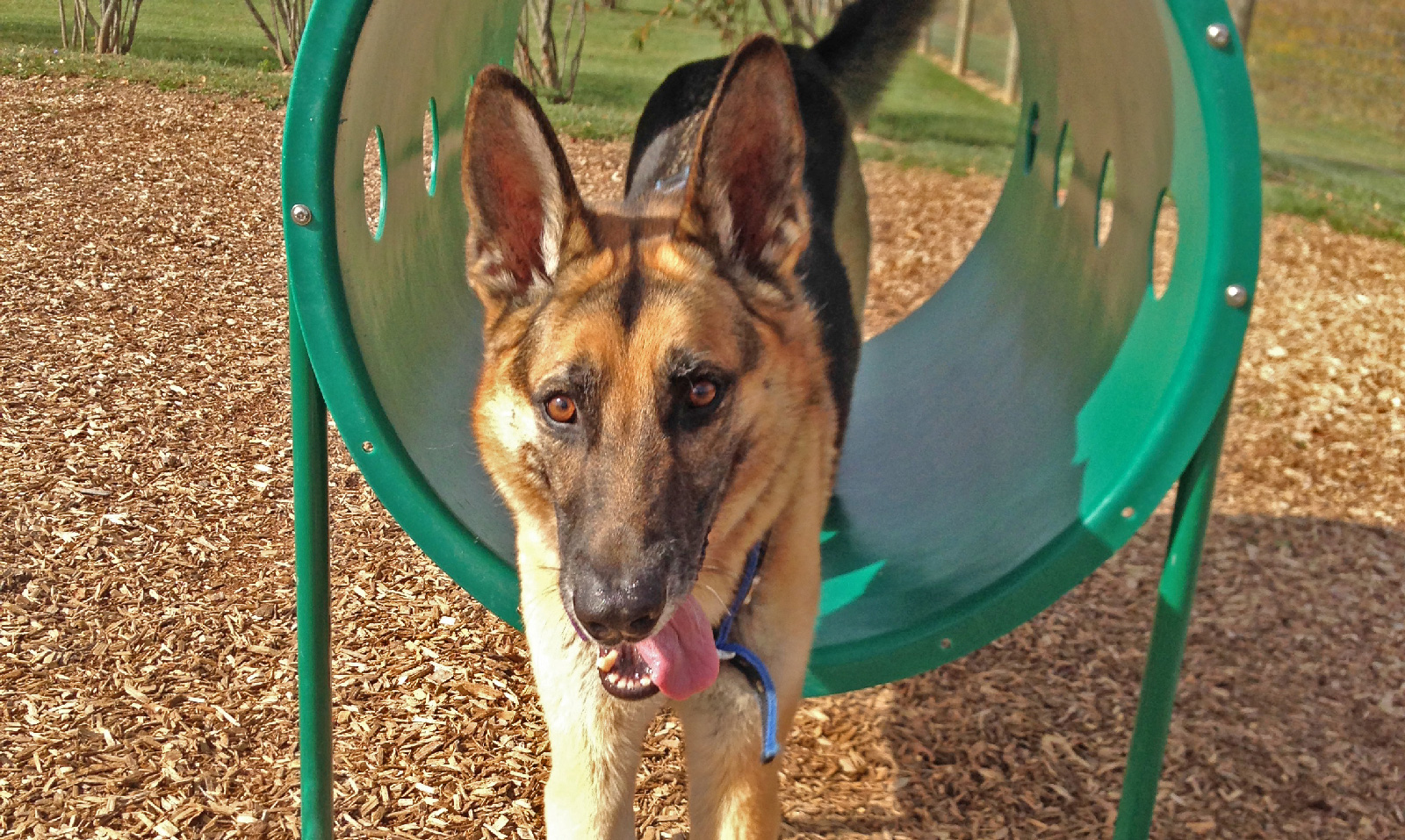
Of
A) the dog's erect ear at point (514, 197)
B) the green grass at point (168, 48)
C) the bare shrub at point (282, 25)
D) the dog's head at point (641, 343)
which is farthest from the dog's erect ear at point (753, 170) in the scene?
the green grass at point (168, 48)

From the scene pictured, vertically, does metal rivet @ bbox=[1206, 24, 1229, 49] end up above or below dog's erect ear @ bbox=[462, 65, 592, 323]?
above

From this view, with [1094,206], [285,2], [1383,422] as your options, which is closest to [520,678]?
[1094,206]

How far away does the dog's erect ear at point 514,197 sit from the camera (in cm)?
249

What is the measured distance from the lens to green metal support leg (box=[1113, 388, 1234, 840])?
2797mm

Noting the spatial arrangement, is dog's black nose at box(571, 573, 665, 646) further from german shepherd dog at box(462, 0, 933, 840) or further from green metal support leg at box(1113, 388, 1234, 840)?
green metal support leg at box(1113, 388, 1234, 840)

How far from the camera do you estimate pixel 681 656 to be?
100 inches

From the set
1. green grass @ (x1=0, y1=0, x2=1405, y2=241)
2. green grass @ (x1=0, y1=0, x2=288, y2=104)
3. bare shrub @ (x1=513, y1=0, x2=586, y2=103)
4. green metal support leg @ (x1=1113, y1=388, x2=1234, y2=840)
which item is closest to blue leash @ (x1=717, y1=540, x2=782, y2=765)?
green metal support leg @ (x1=1113, y1=388, x2=1234, y2=840)

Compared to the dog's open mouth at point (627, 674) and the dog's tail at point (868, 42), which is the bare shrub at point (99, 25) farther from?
the dog's open mouth at point (627, 674)

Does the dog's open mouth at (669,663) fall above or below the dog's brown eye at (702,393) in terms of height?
below

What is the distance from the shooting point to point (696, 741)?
2730 mm

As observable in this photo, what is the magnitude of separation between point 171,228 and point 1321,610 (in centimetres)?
652

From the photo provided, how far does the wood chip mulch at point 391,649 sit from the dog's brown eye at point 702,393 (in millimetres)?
1711

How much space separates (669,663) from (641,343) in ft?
2.29

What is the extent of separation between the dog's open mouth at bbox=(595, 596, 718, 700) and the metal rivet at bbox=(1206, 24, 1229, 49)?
1635 mm
